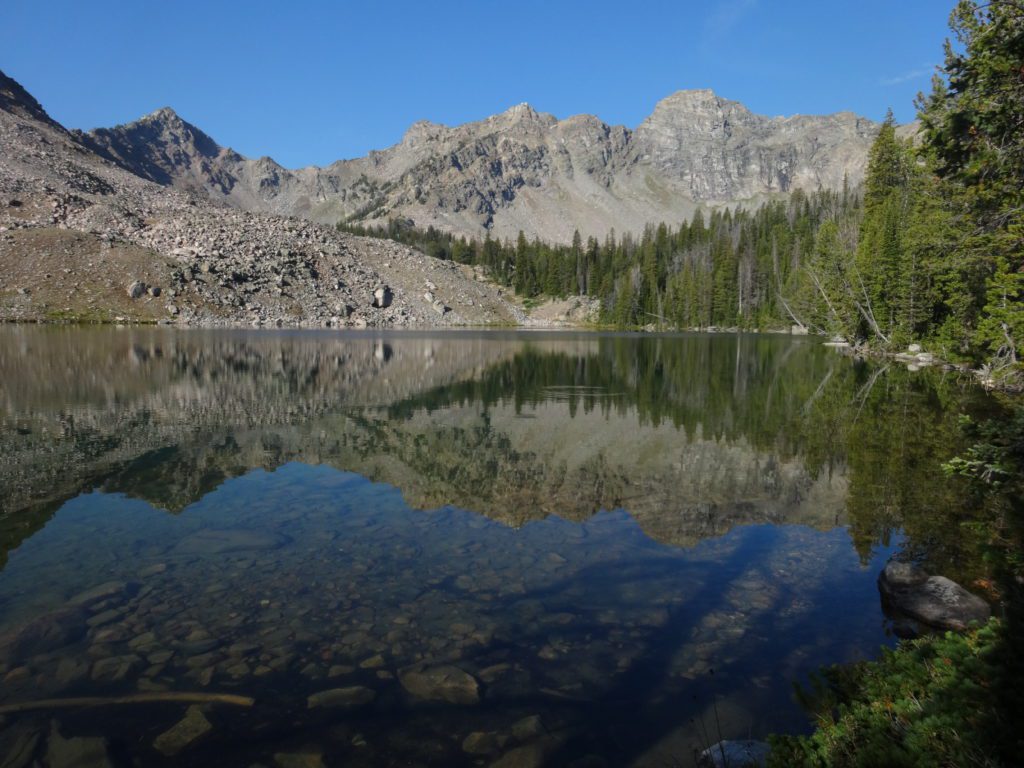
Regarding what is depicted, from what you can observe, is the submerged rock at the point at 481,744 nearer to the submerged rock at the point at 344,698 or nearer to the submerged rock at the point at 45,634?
the submerged rock at the point at 344,698

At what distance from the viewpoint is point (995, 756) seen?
13.0ft

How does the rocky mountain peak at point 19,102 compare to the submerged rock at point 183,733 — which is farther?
the rocky mountain peak at point 19,102

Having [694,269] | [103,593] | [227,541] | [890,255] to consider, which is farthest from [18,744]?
[694,269]

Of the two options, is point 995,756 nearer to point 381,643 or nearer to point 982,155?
point 381,643

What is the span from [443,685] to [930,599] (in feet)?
25.8

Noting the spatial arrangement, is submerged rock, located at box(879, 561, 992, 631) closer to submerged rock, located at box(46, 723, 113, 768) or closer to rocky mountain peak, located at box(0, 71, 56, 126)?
submerged rock, located at box(46, 723, 113, 768)

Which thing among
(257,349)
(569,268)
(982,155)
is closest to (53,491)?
(982,155)

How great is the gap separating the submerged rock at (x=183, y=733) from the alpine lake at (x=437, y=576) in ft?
0.09

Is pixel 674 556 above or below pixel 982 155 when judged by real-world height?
below

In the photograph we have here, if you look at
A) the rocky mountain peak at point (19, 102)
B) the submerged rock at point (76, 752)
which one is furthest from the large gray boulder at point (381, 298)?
the submerged rock at point (76, 752)

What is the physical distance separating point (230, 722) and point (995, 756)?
7.28 meters

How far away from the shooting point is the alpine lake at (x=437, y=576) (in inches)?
269

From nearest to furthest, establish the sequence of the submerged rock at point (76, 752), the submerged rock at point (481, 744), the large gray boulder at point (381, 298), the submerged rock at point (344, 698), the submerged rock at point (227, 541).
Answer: the submerged rock at point (76, 752)
the submerged rock at point (481, 744)
the submerged rock at point (344, 698)
the submerged rock at point (227, 541)
the large gray boulder at point (381, 298)

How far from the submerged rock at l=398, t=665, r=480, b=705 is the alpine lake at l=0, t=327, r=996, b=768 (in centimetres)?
4
